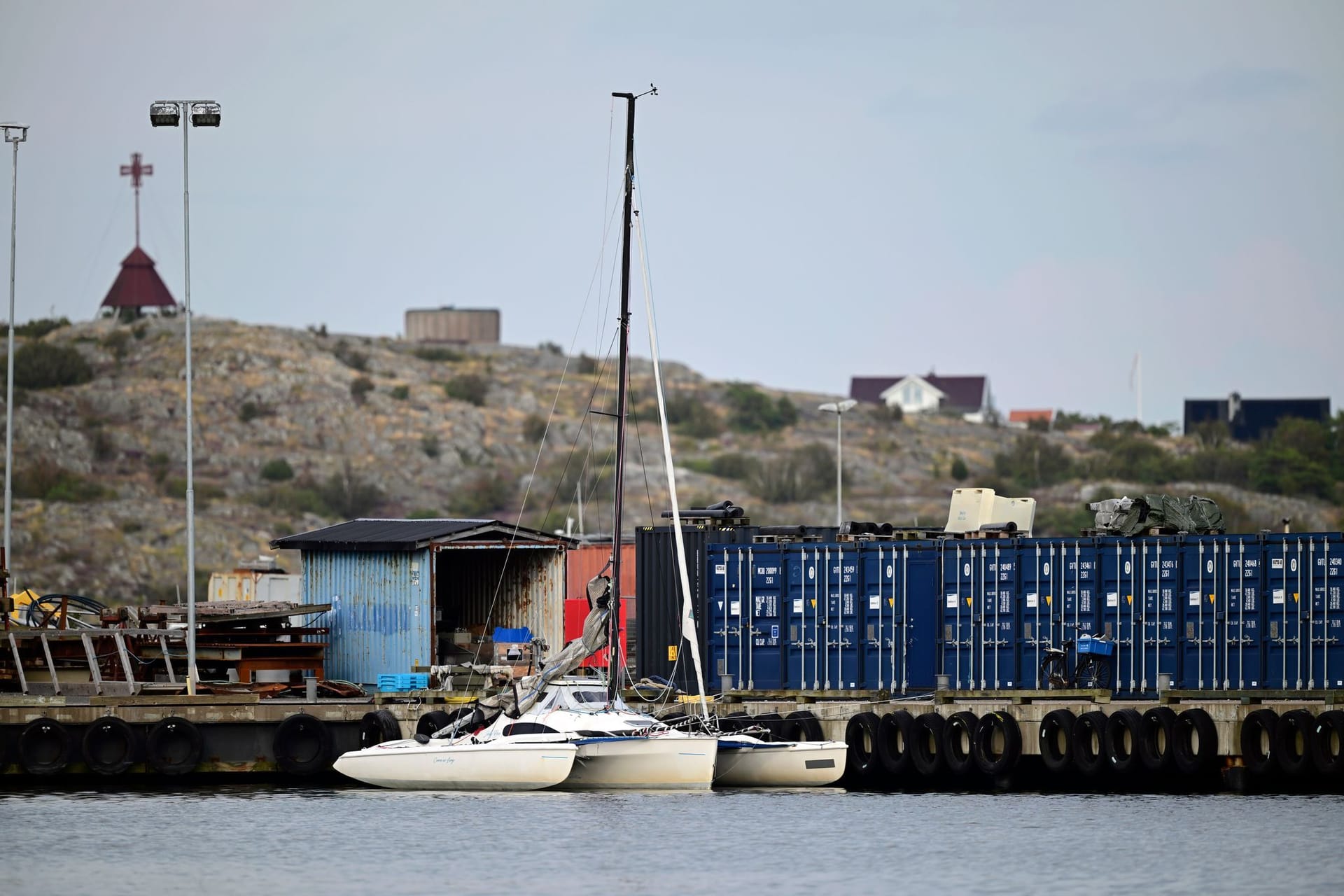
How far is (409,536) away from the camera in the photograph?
5097cm

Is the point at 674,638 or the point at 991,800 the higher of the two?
the point at 674,638

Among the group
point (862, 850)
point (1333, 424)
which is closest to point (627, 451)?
point (1333, 424)

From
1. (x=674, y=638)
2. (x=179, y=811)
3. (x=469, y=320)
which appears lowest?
(x=179, y=811)

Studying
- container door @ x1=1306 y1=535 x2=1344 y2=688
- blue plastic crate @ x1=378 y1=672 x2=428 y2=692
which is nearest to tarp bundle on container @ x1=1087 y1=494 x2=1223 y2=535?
container door @ x1=1306 y1=535 x2=1344 y2=688

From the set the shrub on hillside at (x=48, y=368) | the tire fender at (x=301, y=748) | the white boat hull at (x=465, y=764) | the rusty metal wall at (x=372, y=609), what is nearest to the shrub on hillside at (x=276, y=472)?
the shrub on hillside at (x=48, y=368)

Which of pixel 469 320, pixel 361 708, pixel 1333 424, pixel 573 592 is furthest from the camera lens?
pixel 469 320

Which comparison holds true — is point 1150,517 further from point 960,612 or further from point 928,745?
point 928,745

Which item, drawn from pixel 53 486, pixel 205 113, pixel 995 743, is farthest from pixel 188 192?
pixel 53 486

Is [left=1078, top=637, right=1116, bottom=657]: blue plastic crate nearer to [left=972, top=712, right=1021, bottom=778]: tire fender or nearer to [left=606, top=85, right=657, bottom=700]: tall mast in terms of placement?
[left=972, top=712, right=1021, bottom=778]: tire fender

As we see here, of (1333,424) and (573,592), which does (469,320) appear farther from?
(573,592)

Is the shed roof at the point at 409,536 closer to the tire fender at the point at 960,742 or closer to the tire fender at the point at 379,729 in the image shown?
the tire fender at the point at 379,729

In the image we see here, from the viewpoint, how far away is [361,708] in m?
44.4

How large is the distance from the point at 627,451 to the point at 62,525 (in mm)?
38991

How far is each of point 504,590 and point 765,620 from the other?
12123 millimetres
